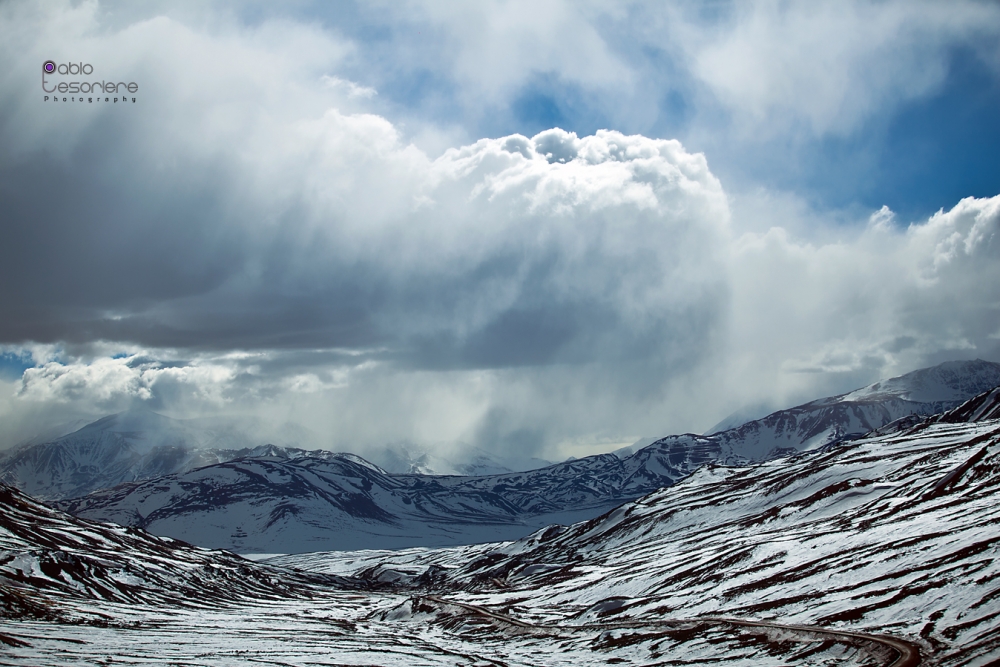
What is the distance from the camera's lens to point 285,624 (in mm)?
145875

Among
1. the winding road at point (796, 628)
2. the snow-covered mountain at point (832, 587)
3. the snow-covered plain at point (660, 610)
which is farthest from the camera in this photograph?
the snow-covered plain at point (660, 610)

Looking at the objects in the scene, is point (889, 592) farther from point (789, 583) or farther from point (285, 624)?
point (285, 624)

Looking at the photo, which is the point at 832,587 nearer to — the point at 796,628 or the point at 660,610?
the point at 796,628

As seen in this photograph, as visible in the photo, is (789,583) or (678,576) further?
(678,576)

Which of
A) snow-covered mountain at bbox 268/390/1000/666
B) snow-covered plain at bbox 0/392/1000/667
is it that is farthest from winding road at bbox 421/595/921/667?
snow-covered plain at bbox 0/392/1000/667

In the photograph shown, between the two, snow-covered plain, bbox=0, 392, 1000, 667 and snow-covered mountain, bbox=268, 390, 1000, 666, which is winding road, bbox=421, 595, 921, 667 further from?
snow-covered plain, bbox=0, 392, 1000, 667

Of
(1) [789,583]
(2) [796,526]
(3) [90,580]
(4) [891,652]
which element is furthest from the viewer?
(2) [796,526]

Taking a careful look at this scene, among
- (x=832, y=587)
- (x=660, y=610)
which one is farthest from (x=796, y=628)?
(x=660, y=610)

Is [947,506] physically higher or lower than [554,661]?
higher

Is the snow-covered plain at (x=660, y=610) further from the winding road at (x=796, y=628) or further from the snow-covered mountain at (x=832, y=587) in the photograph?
the winding road at (x=796, y=628)

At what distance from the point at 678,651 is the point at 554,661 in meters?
17.4

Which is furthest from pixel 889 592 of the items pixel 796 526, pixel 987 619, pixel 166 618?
pixel 166 618

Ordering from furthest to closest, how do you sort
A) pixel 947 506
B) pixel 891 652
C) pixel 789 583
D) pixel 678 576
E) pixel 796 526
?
pixel 796 526 → pixel 678 576 → pixel 947 506 → pixel 789 583 → pixel 891 652

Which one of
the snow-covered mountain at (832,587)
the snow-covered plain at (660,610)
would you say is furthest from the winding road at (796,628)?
the snow-covered plain at (660,610)
